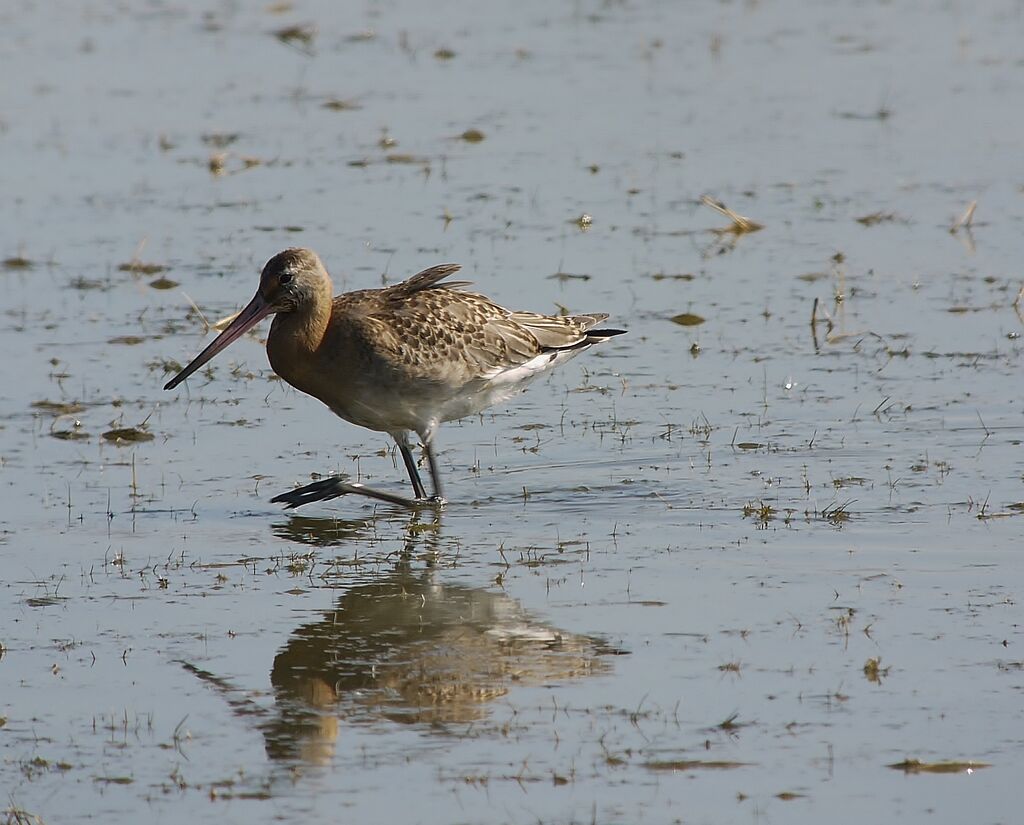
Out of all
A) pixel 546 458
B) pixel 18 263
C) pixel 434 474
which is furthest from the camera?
pixel 18 263

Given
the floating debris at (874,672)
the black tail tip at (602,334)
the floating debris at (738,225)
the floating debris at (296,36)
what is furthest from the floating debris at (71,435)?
the floating debris at (296,36)

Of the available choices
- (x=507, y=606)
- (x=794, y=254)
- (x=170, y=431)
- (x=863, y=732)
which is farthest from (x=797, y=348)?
(x=863, y=732)

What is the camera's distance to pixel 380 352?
9.79m

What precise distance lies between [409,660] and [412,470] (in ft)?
8.63

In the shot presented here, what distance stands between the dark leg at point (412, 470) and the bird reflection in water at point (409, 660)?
1.32 metres

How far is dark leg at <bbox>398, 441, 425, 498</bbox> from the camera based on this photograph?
9.95m

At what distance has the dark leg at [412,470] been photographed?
9953 millimetres

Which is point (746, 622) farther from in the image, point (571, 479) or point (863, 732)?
point (571, 479)

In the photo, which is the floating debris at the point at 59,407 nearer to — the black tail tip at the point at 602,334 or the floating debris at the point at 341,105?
the black tail tip at the point at 602,334

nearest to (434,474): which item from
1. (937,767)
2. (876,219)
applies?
(937,767)

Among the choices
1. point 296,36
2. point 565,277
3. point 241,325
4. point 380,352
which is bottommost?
point 380,352

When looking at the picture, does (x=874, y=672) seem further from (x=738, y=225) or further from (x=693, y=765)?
(x=738, y=225)

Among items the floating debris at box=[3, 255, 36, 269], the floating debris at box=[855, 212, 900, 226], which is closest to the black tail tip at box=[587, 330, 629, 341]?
the floating debris at box=[855, 212, 900, 226]

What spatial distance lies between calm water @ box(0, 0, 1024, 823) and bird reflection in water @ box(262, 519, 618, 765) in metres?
0.03
